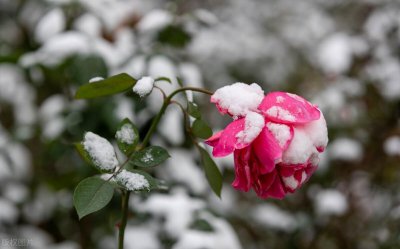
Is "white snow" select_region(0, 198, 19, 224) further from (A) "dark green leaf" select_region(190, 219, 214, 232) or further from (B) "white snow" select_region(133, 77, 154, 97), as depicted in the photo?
(B) "white snow" select_region(133, 77, 154, 97)

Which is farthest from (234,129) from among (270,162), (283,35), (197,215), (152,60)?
(283,35)

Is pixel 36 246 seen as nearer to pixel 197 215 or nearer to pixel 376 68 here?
pixel 197 215

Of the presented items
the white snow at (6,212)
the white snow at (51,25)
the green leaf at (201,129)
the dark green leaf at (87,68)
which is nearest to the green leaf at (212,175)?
the green leaf at (201,129)

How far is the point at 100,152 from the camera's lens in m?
0.87

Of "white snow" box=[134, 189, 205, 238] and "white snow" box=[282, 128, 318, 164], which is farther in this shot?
"white snow" box=[134, 189, 205, 238]

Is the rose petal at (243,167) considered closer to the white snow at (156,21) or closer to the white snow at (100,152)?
the white snow at (100,152)

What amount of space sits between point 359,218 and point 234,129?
1781mm

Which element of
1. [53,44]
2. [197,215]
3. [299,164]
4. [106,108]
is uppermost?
[299,164]

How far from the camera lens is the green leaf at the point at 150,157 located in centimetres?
88

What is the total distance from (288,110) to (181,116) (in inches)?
37.2

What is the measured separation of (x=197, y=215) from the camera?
4.57 feet

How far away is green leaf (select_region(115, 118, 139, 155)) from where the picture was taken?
90cm

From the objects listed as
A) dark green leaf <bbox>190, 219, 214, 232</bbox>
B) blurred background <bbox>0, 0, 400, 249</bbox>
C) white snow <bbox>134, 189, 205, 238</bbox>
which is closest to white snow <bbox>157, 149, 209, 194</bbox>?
blurred background <bbox>0, 0, 400, 249</bbox>

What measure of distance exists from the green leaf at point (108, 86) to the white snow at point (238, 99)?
16cm
